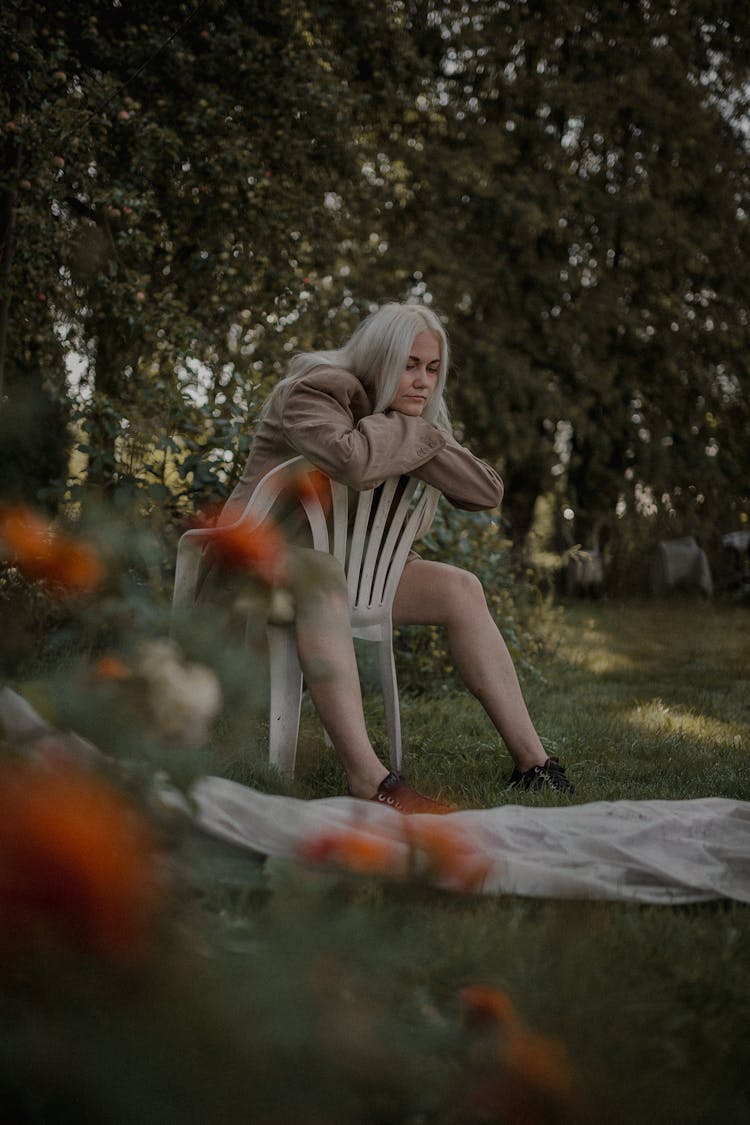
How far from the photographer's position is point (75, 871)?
0.58 meters

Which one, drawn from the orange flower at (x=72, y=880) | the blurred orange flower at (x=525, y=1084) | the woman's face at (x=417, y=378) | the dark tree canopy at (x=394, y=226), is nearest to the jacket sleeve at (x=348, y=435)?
the woman's face at (x=417, y=378)

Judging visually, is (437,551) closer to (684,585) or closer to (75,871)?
(75,871)

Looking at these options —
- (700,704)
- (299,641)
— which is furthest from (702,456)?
(299,641)

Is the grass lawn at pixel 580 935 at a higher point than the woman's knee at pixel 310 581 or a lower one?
lower

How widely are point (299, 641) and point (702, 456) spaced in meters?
10.5

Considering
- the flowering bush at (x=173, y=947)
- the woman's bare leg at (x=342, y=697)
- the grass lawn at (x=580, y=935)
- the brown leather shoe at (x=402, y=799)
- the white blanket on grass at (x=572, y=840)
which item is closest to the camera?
the flowering bush at (x=173, y=947)

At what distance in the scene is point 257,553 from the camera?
0.93 metres

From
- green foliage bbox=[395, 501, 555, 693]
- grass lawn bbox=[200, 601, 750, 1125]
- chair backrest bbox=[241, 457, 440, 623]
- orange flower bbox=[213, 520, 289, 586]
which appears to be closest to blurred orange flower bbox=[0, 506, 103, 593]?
orange flower bbox=[213, 520, 289, 586]

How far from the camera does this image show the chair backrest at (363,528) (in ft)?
7.66

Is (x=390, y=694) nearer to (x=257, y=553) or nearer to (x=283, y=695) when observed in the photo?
(x=283, y=695)

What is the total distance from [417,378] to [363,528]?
0.43 metres

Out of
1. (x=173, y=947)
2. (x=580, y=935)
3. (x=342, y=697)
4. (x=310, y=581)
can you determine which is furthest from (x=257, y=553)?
(x=342, y=697)

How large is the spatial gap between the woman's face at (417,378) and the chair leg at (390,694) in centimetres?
59

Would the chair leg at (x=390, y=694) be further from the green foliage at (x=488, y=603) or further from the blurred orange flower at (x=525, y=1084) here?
the blurred orange flower at (x=525, y=1084)
